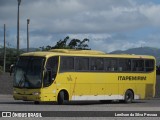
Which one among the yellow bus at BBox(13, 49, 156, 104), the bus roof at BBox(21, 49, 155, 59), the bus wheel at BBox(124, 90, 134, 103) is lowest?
the bus wheel at BBox(124, 90, 134, 103)

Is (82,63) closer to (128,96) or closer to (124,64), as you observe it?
(124,64)

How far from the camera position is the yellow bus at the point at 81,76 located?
107 feet

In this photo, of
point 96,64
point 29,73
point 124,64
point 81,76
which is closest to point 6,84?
point 124,64

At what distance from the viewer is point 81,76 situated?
34406 mm

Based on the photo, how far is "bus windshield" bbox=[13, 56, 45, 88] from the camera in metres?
32.7

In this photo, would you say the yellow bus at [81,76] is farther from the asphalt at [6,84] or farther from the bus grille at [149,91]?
the asphalt at [6,84]

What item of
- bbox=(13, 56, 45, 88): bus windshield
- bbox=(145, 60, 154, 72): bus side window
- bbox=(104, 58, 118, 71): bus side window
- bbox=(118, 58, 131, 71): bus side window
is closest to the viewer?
bbox=(13, 56, 45, 88): bus windshield

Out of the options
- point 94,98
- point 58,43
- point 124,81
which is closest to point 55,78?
point 94,98

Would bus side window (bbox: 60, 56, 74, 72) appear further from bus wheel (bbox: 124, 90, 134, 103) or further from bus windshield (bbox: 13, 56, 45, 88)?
bus wheel (bbox: 124, 90, 134, 103)

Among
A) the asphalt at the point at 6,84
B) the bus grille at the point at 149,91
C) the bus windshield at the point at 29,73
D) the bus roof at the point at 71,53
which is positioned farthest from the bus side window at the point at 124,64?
the asphalt at the point at 6,84

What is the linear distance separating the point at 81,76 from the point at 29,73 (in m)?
3.32

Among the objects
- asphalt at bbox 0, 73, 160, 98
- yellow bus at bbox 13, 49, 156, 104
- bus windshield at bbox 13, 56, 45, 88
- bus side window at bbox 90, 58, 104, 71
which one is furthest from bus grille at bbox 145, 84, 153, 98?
asphalt at bbox 0, 73, 160, 98

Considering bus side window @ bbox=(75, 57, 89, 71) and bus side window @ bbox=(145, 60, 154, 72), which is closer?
bus side window @ bbox=(75, 57, 89, 71)

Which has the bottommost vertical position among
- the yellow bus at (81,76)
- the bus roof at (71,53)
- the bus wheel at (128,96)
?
the bus wheel at (128,96)
